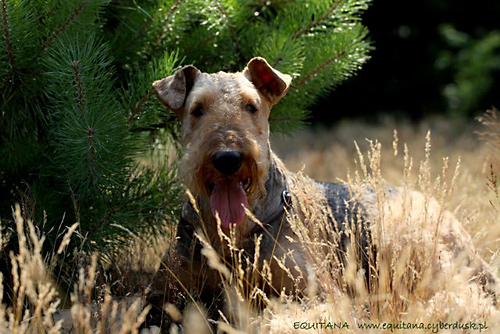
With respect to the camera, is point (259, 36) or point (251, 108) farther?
point (259, 36)

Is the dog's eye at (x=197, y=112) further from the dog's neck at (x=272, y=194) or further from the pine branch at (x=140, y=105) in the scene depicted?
the dog's neck at (x=272, y=194)

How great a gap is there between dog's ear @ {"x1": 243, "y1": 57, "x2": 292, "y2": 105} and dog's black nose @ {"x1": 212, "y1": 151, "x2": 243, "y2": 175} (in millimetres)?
663

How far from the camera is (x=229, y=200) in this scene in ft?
10.2

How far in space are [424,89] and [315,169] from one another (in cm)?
332

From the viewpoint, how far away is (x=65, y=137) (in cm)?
341

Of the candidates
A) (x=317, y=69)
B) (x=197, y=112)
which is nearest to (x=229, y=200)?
(x=197, y=112)

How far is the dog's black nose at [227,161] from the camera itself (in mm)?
2926

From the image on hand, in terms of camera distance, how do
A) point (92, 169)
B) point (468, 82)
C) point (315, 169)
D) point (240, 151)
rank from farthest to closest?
1. point (468, 82)
2. point (315, 169)
3. point (92, 169)
4. point (240, 151)

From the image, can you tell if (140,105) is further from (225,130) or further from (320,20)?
(320,20)

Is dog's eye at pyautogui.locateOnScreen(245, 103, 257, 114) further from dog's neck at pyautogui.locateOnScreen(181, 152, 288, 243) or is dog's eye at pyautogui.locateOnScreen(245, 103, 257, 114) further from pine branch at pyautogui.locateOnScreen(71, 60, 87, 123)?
pine branch at pyautogui.locateOnScreen(71, 60, 87, 123)

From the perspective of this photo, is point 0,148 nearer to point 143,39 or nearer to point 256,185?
point 143,39

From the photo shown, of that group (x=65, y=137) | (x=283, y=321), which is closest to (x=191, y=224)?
(x=65, y=137)

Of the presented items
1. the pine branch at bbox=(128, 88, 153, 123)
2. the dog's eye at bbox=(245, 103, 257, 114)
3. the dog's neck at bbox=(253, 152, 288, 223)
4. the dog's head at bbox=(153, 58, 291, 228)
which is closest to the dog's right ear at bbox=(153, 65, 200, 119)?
the dog's head at bbox=(153, 58, 291, 228)

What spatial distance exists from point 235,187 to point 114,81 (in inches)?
37.1
